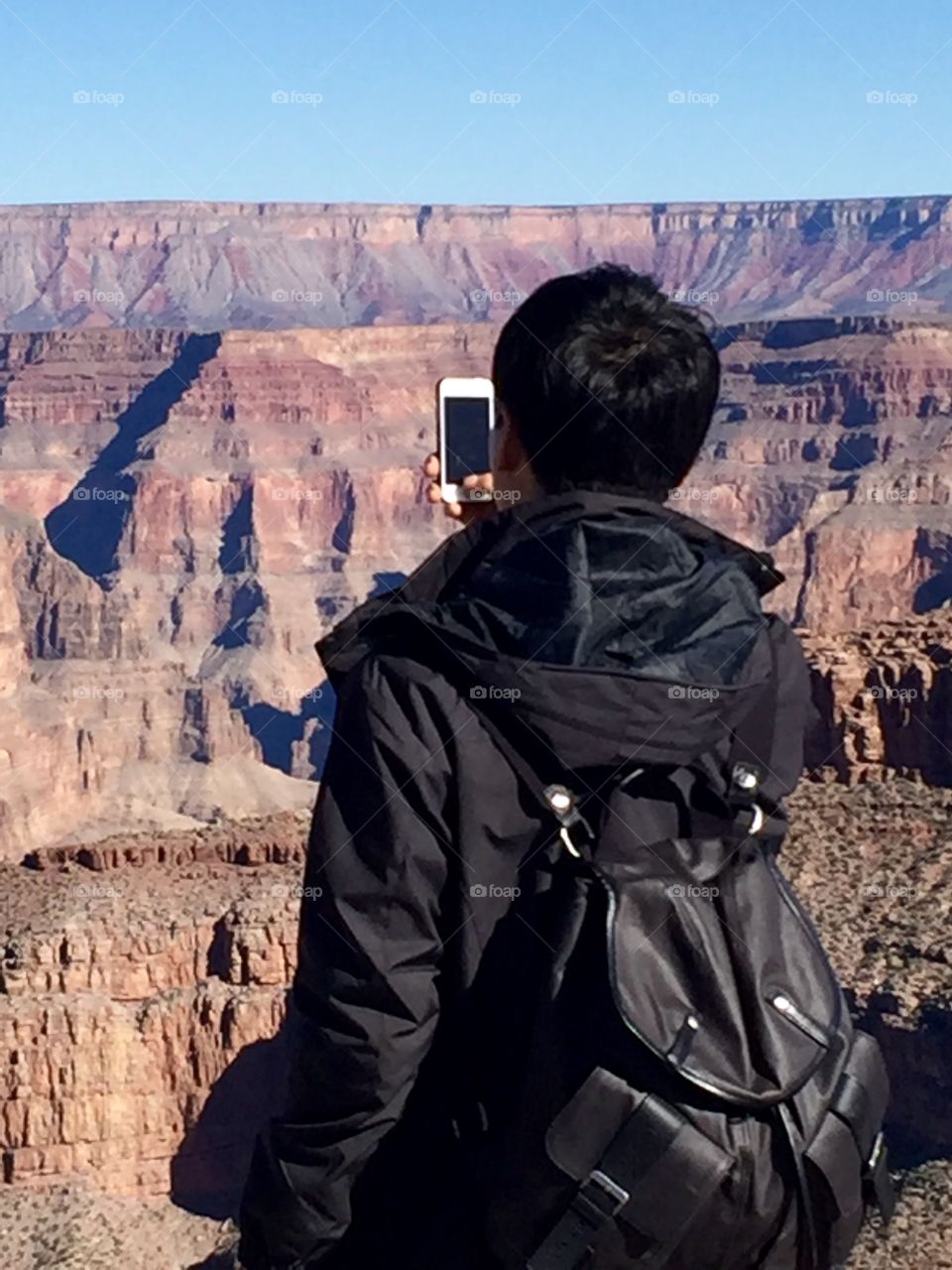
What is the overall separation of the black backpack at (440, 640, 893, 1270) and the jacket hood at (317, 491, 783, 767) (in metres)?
0.08

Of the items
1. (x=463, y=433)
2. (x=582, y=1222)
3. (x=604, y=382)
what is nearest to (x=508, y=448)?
(x=604, y=382)

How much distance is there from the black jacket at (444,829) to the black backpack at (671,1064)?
83 mm

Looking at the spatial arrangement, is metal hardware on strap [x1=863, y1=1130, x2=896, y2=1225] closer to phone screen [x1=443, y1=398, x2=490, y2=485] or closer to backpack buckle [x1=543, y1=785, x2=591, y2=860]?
backpack buckle [x1=543, y1=785, x2=591, y2=860]

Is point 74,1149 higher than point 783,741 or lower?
lower

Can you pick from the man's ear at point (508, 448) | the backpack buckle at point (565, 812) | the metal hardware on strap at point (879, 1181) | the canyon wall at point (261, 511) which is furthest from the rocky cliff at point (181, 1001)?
the canyon wall at point (261, 511)

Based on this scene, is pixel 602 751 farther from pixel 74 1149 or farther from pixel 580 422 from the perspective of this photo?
pixel 74 1149

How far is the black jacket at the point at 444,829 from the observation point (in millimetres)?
4035

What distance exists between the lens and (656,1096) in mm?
3797

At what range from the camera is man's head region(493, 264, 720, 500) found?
433 cm

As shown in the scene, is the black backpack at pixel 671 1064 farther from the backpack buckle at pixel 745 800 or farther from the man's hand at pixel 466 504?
the man's hand at pixel 466 504

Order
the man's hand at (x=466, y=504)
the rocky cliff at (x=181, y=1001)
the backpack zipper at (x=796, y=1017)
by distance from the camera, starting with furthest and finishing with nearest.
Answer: the rocky cliff at (x=181, y=1001) < the man's hand at (x=466, y=504) < the backpack zipper at (x=796, y=1017)

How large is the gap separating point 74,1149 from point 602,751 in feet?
68.9

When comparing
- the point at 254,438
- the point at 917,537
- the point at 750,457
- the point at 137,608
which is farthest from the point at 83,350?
the point at 917,537

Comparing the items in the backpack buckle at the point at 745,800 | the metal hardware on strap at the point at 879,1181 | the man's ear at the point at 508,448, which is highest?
the man's ear at the point at 508,448
